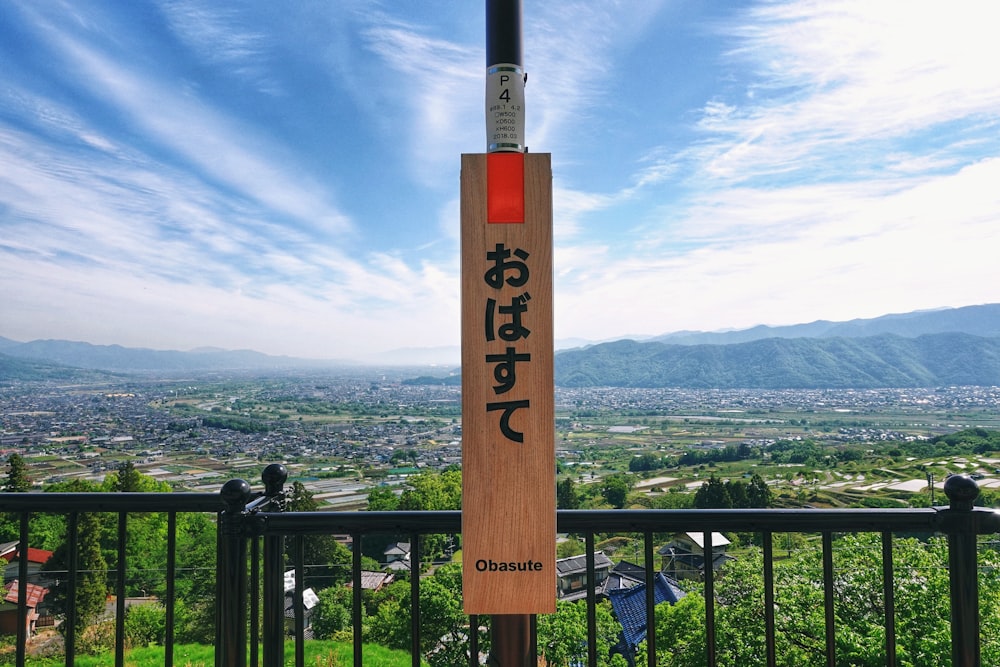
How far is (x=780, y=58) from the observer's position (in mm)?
8172

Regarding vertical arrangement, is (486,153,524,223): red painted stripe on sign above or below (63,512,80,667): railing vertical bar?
above

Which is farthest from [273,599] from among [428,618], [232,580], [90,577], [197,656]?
[90,577]

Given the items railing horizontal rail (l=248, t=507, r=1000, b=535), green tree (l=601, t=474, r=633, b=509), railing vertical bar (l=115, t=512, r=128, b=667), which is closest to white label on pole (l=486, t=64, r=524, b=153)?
railing horizontal rail (l=248, t=507, r=1000, b=535)

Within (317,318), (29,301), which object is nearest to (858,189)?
(317,318)

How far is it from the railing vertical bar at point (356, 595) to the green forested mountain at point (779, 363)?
22423 millimetres

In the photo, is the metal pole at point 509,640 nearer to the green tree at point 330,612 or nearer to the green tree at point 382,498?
the green tree at point 330,612

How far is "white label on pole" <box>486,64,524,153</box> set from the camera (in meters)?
1.35

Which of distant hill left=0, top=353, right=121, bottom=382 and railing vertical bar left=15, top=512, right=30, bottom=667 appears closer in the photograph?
railing vertical bar left=15, top=512, right=30, bottom=667

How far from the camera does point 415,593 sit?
5.22ft

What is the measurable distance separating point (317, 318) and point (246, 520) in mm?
24046

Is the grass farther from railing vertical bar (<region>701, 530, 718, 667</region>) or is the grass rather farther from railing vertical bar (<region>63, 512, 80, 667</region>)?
railing vertical bar (<region>701, 530, 718, 667</region>)

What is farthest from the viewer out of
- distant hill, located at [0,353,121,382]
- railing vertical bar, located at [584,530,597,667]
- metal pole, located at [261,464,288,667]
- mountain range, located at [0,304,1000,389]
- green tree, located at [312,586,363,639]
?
mountain range, located at [0,304,1000,389]

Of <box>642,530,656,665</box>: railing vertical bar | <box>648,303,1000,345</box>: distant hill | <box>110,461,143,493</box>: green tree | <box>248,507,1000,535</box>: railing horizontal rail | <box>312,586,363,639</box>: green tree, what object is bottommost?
<box>312,586,363,639</box>: green tree

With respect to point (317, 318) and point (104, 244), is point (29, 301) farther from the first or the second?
point (317, 318)
